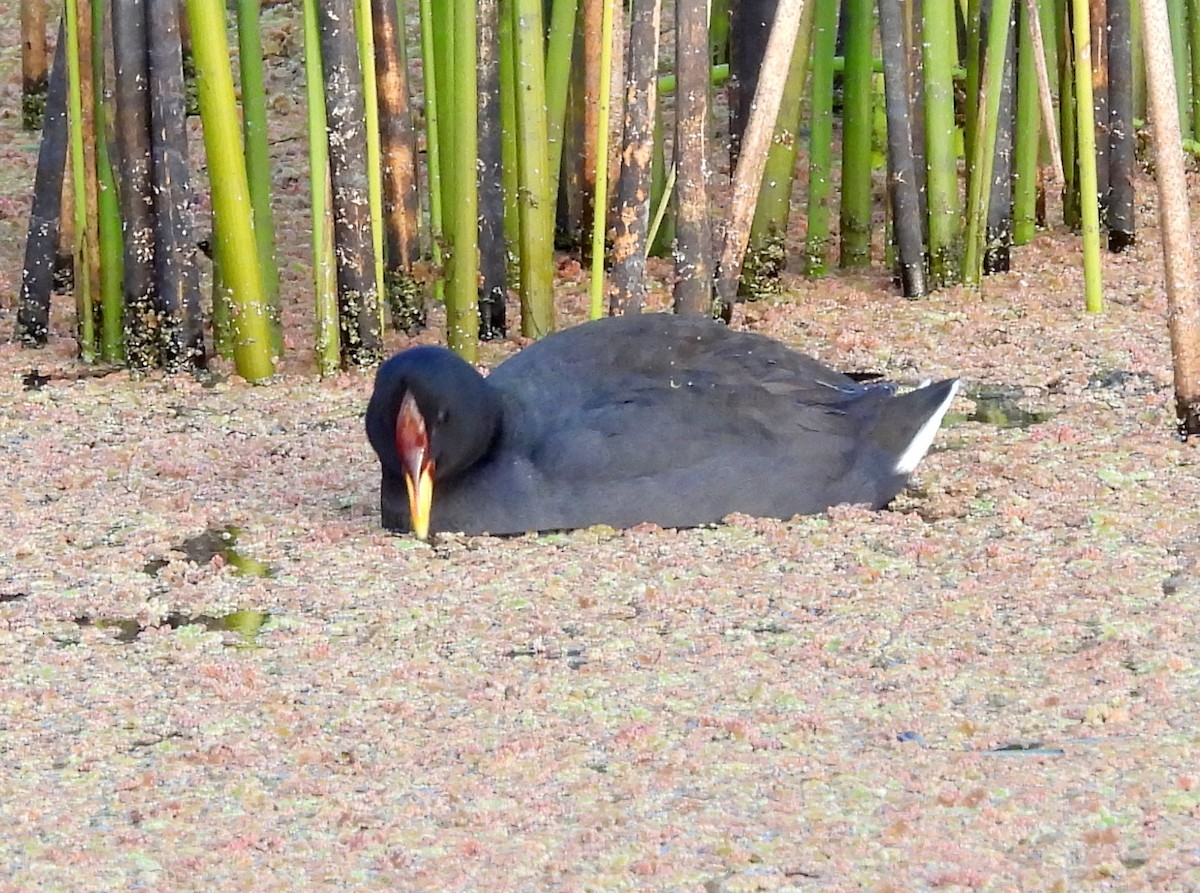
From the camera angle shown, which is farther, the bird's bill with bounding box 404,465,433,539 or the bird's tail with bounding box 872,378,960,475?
the bird's tail with bounding box 872,378,960,475

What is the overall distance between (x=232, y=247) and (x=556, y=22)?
A: 82 centimetres

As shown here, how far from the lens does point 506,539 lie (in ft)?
9.55

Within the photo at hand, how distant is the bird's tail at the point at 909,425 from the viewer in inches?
120

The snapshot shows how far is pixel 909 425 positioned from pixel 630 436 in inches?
18.6

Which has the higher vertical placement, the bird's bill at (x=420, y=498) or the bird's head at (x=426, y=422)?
the bird's head at (x=426, y=422)

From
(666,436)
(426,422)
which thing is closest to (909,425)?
(666,436)

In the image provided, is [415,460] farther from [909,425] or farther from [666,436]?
[909,425]

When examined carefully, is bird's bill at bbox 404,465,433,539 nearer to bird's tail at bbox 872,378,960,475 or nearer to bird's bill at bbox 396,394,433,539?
bird's bill at bbox 396,394,433,539

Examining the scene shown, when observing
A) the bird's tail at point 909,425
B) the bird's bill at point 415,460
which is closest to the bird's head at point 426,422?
the bird's bill at point 415,460

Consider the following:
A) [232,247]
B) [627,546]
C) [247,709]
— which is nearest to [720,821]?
[247,709]

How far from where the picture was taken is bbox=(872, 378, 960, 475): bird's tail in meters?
3.06

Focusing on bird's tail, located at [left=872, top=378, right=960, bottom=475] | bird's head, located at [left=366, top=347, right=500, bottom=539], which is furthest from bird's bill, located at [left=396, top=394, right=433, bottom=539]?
bird's tail, located at [left=872, top=378, right=960, bottom=475]

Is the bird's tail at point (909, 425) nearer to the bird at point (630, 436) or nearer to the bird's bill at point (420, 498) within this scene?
the bird at point (630, 436)

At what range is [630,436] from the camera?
9.62ft
